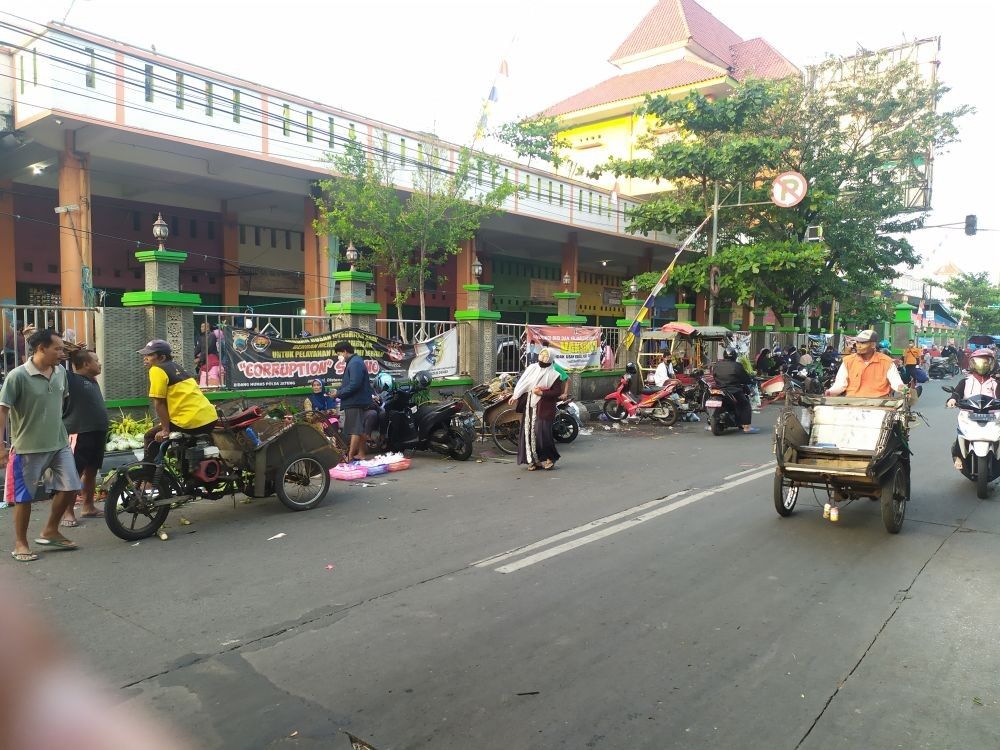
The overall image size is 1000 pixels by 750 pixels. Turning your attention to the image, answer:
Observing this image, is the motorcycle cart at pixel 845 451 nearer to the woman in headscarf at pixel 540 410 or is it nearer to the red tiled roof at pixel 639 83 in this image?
the woman in headscarf at pixel 540 410

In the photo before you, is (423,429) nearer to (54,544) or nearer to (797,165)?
(54,544)

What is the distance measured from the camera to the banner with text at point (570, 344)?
16.0 m

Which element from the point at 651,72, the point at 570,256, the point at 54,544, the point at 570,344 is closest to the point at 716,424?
the point at 570,344

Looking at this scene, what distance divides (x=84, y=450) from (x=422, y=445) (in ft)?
15.5

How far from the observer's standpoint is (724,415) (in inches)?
527

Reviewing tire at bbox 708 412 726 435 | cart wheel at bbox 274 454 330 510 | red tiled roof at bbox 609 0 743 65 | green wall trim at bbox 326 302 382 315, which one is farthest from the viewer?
red tiled roof at bbox 609 0 743 65

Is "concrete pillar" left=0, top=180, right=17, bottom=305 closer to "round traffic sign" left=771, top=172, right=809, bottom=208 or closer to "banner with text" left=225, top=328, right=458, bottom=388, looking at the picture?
"banner with text" left=225, top=328, right=458, bottom=388

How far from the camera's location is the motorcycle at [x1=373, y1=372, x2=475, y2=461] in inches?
411

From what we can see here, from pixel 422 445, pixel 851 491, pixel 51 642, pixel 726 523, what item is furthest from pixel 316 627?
pixel 422 445

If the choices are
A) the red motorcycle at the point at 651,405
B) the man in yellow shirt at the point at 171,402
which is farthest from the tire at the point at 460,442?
the red motorcycle at the point at 651,405

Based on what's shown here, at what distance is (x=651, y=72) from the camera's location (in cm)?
3512

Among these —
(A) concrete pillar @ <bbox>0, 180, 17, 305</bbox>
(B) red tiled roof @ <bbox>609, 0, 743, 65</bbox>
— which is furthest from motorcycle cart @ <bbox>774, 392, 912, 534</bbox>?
(B) red tiled roof @ <bbox>609, 0, 743, 65</bbox>

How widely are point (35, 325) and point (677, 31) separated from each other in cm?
3492

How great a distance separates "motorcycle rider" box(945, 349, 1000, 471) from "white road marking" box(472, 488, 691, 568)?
10.8 ft
